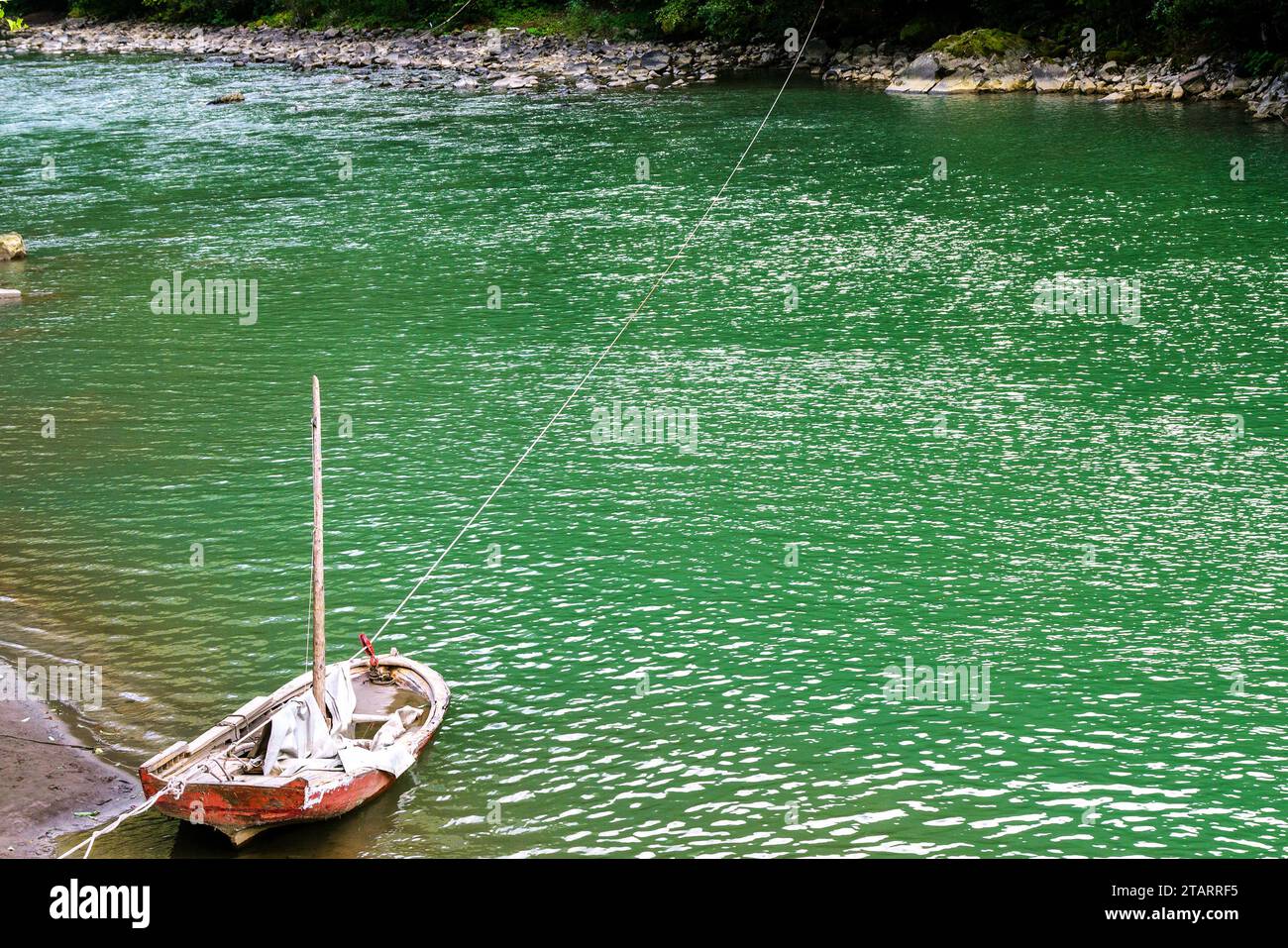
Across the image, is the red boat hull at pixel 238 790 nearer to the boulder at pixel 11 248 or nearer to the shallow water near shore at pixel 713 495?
the shallow water near shore at pixel 713 495

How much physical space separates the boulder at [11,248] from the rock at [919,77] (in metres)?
35.4

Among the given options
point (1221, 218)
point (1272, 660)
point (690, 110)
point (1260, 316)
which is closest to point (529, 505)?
point (1272, 660)

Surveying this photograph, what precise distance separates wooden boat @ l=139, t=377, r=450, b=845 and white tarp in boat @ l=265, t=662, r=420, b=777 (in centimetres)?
3

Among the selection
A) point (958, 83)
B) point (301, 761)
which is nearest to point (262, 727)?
point (301, 761)

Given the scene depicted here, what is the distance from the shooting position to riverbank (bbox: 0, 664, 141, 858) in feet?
42.9

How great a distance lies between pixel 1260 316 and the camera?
2772cm

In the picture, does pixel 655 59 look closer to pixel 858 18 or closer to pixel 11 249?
pixel 858 18

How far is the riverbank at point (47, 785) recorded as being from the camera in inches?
515

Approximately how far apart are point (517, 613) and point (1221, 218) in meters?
24.7

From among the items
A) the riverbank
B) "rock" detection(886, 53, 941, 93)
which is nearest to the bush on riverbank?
"rock" detection(886, 53, 941, 93)

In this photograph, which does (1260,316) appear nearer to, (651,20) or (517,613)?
(517,613)

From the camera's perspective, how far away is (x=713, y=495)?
20.8 m

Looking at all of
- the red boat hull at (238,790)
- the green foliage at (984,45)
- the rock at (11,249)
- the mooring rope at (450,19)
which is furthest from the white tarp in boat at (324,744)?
the mooring rope at (450,19)

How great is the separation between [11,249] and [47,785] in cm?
2488
